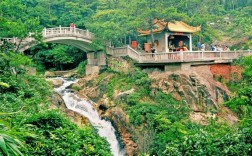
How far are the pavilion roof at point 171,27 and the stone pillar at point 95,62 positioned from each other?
131 inches

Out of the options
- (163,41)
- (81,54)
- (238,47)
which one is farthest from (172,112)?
(81,54)

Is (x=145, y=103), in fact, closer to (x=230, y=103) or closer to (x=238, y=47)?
(x=230, y=103)

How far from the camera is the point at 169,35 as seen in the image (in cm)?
2184

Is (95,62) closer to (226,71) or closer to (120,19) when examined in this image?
(120,19)

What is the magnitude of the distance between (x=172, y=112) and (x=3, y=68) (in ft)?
27.7

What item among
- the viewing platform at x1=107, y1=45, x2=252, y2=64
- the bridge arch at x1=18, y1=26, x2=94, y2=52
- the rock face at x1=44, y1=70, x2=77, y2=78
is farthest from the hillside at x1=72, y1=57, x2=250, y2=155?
the rock face at x1=44, y1=70, x2=77, y2=78

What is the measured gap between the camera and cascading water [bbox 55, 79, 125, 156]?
53.8ft

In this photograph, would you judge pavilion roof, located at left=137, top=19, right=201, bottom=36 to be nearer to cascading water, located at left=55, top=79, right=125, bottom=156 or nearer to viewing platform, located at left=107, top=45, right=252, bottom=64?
viewing platform, located at left=107, top=45, right=252, bottom=64

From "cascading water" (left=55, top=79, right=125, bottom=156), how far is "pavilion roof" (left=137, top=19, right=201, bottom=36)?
257 inches

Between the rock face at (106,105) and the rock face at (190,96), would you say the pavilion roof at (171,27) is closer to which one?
the rock face at (190,96)

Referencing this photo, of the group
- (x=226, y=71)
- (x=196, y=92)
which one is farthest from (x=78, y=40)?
(x=226, y=71)

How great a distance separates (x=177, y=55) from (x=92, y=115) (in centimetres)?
589

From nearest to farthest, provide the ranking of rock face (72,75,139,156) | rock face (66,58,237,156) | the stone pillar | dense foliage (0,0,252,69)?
1. rock face (72,75,139,156)
2. dense foliage (0,0,252,69)
3. rock face (66,58,237,156)
4. the stone pillar

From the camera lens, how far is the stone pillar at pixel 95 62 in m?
23.2
